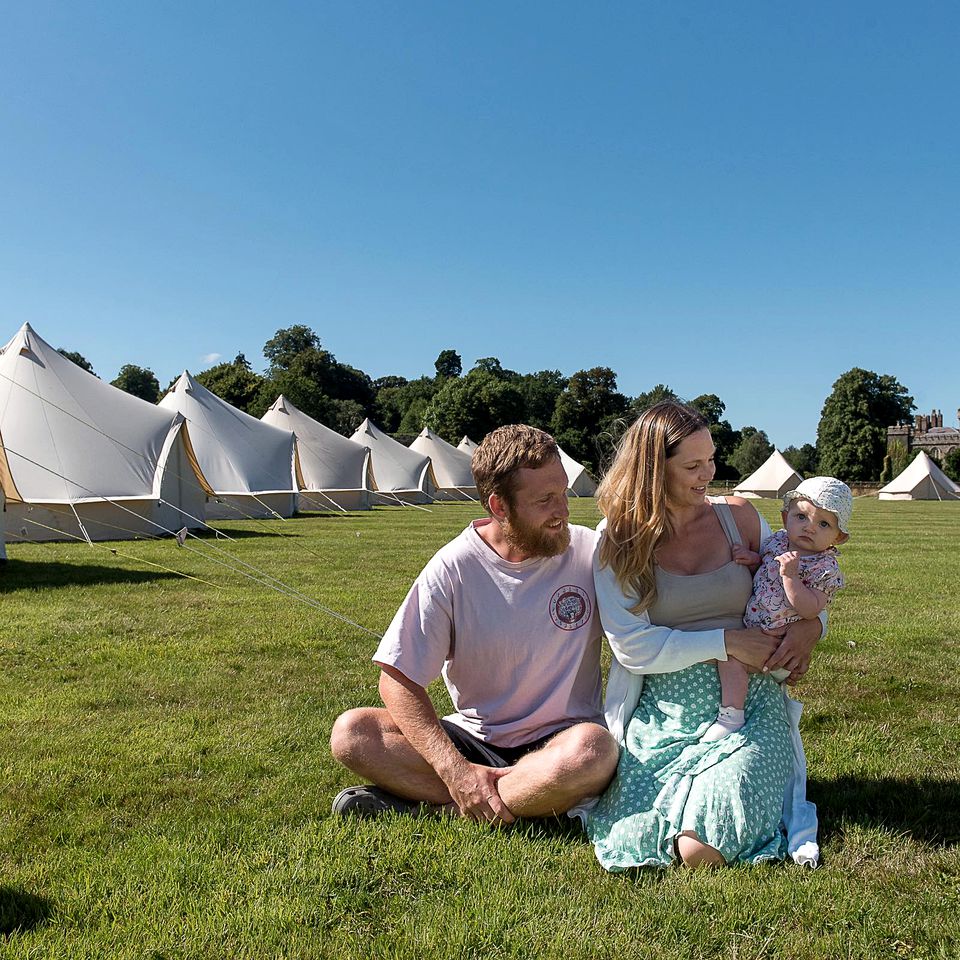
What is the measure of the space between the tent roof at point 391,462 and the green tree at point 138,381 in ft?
204

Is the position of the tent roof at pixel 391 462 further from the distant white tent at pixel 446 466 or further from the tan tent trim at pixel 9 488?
the tan tent trim at pixel 9 488

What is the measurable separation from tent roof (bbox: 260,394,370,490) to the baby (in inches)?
903

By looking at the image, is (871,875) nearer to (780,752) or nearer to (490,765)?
(780,752)

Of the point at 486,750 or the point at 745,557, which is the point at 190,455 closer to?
the point at 486,750

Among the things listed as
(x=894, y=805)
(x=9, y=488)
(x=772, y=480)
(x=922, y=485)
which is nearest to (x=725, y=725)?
(x=894, y=805)

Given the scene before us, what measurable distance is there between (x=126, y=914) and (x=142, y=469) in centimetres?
1232

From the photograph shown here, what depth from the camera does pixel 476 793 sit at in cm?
279

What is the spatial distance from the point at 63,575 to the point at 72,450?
370cm

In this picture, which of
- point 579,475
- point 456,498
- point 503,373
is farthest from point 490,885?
point 503,373

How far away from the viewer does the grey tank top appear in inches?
114

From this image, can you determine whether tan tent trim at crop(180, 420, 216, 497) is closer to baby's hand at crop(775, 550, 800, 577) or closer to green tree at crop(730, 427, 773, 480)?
baby's hand at crop(775, 550, 800, 577)

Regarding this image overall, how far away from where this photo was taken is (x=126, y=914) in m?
2.32

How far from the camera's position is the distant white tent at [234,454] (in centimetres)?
1894

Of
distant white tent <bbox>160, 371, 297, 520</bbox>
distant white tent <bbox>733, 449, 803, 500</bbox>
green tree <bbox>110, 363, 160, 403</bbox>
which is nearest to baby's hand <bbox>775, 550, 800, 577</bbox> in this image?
distant white tent <bbox>160, 371, 297, 520</bbox>
